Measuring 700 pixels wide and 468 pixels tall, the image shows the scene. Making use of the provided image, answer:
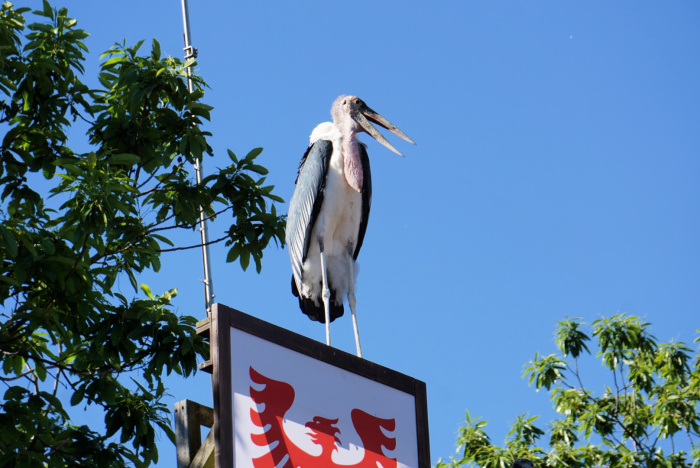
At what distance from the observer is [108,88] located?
298 inches

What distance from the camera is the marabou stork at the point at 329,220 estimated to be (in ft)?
22.9

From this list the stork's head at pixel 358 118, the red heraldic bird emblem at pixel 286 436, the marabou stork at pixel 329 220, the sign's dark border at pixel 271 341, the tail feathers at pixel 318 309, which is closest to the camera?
the sign's dark border at pixel 271 341

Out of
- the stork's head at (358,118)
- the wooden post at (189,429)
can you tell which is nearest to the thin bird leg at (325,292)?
the stork's head at (358,118)

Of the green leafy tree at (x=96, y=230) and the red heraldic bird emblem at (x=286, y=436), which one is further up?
the green leafy tree at (x=96, y=230)

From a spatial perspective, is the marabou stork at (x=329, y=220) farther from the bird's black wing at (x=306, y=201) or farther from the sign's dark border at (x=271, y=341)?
the sign's dark border at (x=271, y=341)

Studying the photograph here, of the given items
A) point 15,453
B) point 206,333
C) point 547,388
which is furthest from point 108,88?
point 547,388

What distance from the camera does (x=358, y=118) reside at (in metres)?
7.45

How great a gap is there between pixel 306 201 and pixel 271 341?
9.64 ft

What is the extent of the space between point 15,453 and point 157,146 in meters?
2.50

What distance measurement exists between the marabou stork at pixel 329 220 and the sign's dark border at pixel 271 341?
2222 millimetres

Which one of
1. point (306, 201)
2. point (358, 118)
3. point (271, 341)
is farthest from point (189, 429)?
point (358, 118)

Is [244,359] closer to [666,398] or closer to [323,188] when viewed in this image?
[323,188]

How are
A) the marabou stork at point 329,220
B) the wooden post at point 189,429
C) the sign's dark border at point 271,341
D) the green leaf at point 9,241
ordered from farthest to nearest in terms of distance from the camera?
the marabou stork at point 329,220 → the green leaf at point 9,241 → the wooden post at point 189,429 → the sign's dark border at point 271,341

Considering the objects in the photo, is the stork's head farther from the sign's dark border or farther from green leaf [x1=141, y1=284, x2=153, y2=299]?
the sign's dark border
